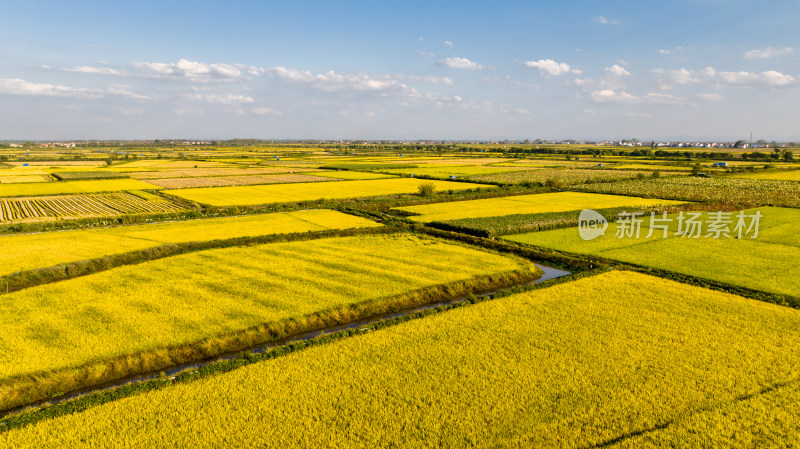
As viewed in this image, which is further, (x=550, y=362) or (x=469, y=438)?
(x=550, y=362)

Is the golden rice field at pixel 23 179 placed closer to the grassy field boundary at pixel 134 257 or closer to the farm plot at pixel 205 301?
the grassy field boundary at pixel 134 257

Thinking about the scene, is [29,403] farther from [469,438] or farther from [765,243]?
[765,243]

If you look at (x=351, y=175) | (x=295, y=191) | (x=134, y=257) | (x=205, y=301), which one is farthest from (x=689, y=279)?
(x=351, y=175)

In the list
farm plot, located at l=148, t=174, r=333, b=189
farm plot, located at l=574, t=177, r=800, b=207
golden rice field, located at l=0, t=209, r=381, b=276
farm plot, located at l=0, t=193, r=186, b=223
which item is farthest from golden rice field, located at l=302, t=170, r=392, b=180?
golden rice field, located at l=0, t=209, r=381, b=276

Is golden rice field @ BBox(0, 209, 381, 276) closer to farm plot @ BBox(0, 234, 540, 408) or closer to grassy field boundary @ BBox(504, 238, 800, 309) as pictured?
farm plot @ BBox(0, 234, 540, 408)

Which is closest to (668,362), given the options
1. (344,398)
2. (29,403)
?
(344,398)
